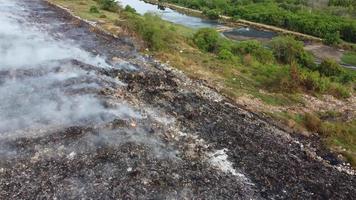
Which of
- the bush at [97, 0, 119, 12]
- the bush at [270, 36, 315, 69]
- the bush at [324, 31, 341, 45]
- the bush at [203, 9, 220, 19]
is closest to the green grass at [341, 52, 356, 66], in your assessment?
the bush at [324, 31, 341, 45]

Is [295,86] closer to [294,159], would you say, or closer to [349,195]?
[294,159]

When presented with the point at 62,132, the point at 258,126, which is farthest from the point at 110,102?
the point at 258,126

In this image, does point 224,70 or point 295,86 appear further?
point 224,70

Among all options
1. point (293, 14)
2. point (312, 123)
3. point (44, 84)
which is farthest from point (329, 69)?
point (293, 14)

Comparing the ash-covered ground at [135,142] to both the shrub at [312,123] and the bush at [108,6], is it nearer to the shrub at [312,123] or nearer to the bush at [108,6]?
the shrub at [312,123]

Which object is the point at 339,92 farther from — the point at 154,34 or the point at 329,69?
the point at 154,34

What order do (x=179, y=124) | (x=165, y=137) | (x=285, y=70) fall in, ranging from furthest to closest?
(x=285, y=70), (x=179, y=124), (x=165, y=137)

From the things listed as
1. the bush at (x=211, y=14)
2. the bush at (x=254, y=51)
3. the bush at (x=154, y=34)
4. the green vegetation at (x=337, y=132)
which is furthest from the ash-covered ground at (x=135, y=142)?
the bush at (x=211, y=14)
